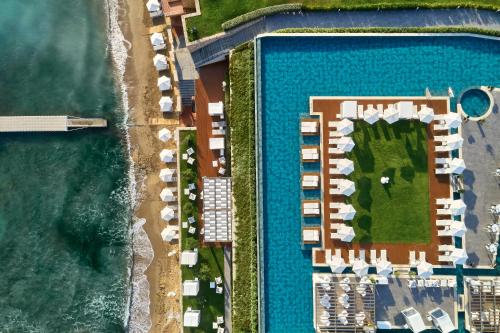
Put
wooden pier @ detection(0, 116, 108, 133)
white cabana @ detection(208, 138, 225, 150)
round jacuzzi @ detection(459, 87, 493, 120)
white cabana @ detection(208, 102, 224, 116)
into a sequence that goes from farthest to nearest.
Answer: wooden pier @ detection(0, 116, 108, 133) < white cabana @ detection(208, 138, 225, 150) < white cabana @ detection(208, 102, 224, 116) < round jacuzzi @ detection(459, 87, 493, 120)

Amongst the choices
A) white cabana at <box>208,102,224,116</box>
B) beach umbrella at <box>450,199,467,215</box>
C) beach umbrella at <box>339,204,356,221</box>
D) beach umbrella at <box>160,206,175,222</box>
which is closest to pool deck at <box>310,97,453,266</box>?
beach umbrella at <box>339,204,356,221</box>

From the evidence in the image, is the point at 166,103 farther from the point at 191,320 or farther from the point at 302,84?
the point at 191,320

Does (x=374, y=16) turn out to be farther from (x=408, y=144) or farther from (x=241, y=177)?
(x=241, y=177)

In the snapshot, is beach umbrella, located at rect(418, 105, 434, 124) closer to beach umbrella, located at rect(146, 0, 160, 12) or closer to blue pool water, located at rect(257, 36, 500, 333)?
blue pool water, located at rect(257, 36, 500, 333)

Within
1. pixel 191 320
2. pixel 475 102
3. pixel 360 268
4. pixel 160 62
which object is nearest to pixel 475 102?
pixel 475 102

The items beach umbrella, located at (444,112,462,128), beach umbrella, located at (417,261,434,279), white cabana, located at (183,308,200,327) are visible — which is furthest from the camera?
white cabana, located at (183,308,200,327)

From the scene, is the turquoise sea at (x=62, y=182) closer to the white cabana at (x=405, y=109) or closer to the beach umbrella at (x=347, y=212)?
the beach umbrella at (x=347, y=212)
